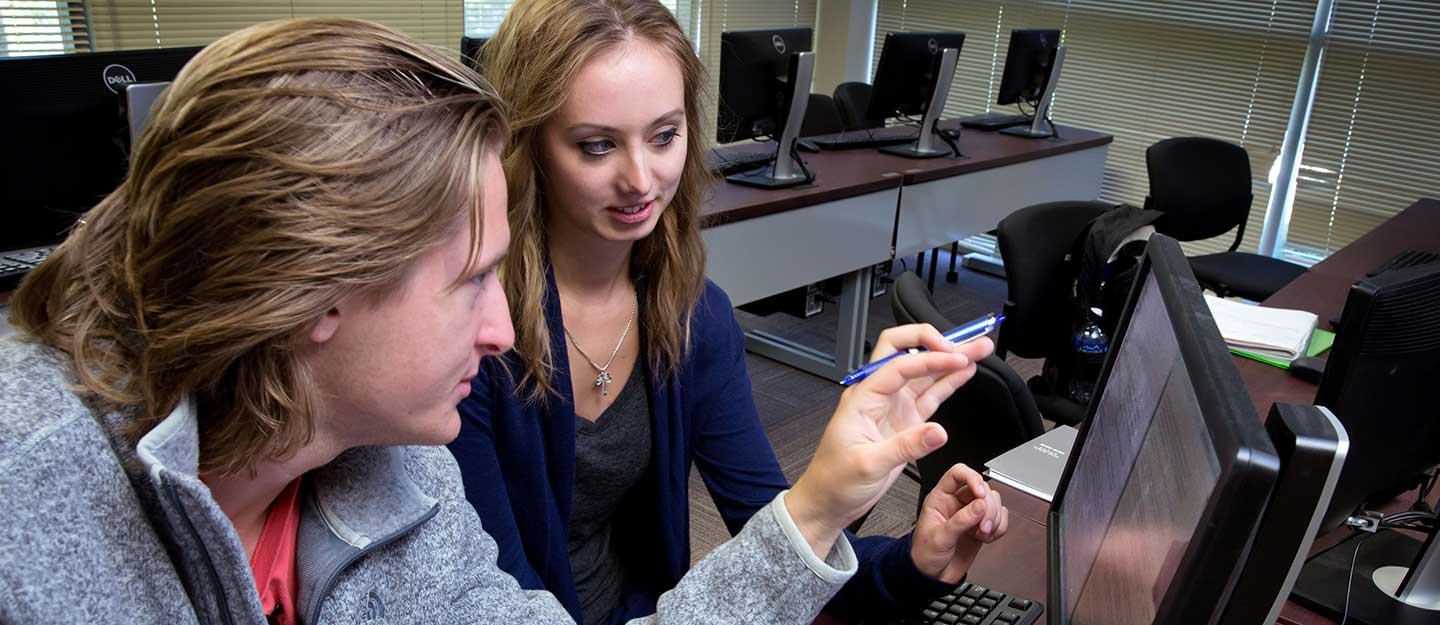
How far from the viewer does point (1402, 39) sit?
420cm

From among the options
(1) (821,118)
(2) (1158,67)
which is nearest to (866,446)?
(1) (821,118)

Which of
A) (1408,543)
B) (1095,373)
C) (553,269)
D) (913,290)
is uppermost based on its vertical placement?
(553,269)

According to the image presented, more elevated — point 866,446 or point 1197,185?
point 866,446

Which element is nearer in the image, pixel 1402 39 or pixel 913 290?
pixel 913 290

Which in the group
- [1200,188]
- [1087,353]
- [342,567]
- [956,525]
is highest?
[342,567]

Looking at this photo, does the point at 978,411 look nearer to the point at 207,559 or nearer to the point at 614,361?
the point at 614,361

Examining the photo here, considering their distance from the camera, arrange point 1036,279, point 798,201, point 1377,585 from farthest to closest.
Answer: point 798,201 < point 1036,279 < point 1377,585

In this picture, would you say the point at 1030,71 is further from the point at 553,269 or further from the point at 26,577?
the point at 26,577

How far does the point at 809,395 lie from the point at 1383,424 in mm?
2579

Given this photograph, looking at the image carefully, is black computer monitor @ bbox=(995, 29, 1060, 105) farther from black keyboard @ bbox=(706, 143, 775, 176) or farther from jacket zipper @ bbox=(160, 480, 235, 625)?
jacket zipper @ bbox=(160, 480, 235, 625)

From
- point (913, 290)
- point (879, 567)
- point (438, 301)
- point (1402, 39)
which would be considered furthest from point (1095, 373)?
point (1402, 39)

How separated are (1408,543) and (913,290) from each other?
0.83 metres

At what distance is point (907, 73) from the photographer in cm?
404

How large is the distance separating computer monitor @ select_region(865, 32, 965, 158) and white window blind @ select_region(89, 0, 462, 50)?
1.73 meters
